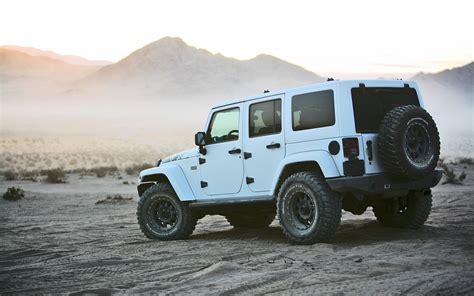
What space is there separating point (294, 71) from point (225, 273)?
16683 cm

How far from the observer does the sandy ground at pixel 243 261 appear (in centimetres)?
691

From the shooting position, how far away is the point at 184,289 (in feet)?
22.9

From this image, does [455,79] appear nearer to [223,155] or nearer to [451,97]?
[451,97]

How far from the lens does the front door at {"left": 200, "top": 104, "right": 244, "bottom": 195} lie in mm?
10344

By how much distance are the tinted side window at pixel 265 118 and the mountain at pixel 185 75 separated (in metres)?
135

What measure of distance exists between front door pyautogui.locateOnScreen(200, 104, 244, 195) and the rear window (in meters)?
1.97

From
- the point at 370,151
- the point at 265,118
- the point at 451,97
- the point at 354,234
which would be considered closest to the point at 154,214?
the point at 265,118

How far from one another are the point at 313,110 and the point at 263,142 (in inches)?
37.7

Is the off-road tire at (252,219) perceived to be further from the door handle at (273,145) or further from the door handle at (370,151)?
the door handle at (370,151)

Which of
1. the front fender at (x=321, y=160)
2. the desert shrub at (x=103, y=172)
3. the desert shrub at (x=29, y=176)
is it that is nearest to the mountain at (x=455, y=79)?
the desert shrub at (x=103, y=172)

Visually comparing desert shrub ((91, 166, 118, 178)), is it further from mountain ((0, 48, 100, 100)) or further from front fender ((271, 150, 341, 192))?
mountain ((0, 48, 100, 100))

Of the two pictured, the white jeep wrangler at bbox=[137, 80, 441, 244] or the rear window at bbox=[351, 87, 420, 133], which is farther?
the rear window at bbox=[351, 87, 420, 133]

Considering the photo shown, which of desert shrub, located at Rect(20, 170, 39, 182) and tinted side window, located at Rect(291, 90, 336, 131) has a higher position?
tinted side window, located at Rect(291, 90, 336, 131)

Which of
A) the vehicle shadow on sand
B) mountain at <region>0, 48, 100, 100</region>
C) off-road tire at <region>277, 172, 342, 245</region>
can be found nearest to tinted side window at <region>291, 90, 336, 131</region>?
off-road tire at <region>277, 172, 342, 245</region>
